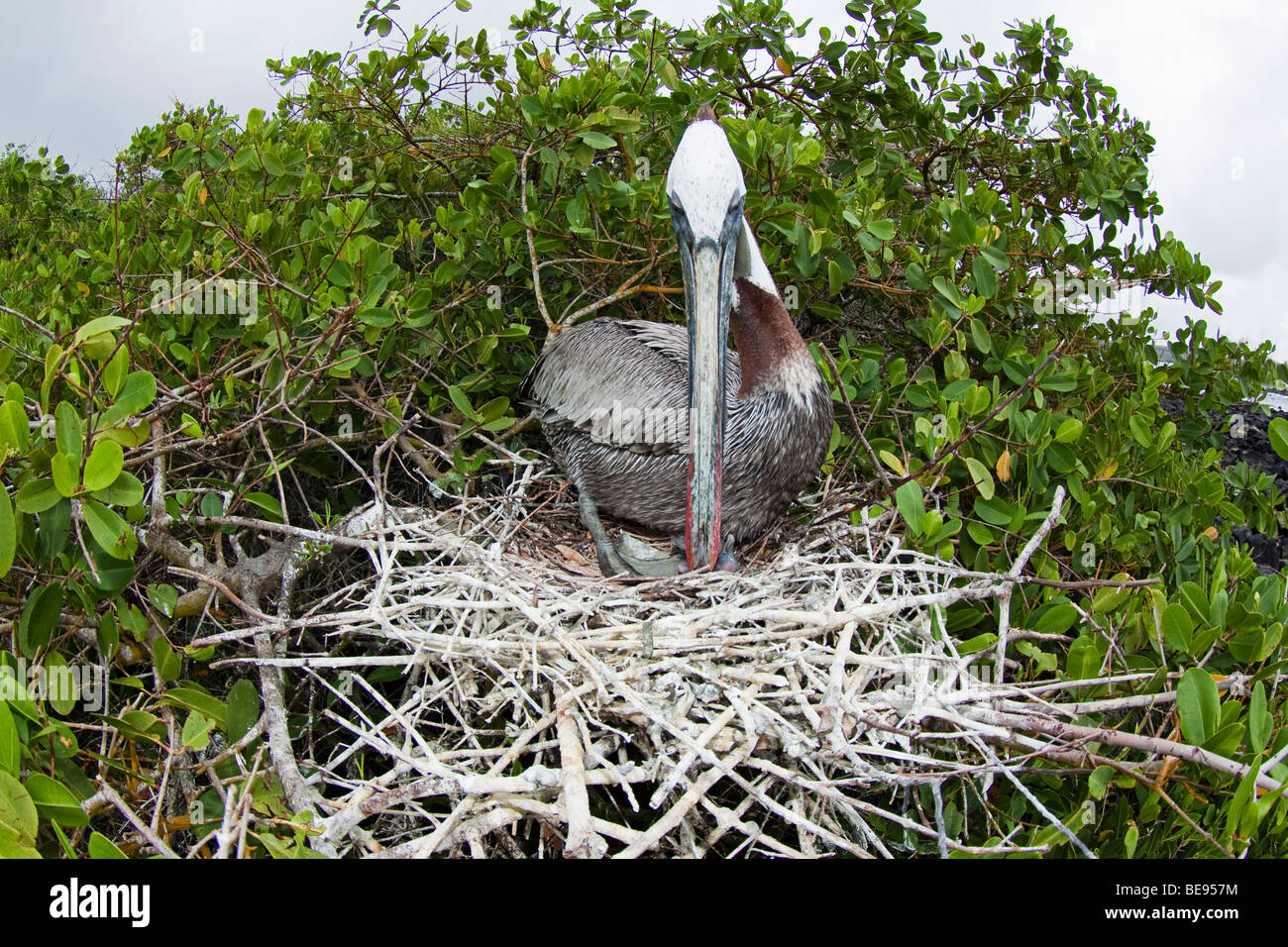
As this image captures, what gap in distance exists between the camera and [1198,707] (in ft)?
5.23

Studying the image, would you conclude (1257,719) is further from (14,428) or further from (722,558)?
(14,428)

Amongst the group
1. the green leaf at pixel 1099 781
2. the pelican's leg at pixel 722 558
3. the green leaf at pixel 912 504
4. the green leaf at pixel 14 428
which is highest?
the green leaf at pixel 14 428

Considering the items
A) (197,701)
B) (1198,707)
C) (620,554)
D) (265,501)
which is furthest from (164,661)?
(1198,707)

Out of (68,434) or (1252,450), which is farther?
(1252,450)

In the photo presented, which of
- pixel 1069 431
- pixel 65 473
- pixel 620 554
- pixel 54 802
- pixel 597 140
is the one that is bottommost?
pixel 54 802

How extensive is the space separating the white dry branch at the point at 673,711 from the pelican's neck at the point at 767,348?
55 cm

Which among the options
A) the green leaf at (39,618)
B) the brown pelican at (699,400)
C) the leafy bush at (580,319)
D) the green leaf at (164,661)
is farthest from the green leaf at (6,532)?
the brown pelican at (699,400)

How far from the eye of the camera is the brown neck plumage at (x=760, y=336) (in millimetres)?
2719

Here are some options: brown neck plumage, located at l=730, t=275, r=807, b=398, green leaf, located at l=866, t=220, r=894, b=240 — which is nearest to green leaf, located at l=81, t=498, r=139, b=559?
brown neck plumage, located at l=730, t=275, r=807, b=398

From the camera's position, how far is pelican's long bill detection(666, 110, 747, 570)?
7.86 feet

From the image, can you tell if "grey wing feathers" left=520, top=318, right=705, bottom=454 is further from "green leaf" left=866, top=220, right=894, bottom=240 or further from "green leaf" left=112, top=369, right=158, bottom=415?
"green leaf" left=112, top=369, right=158, bottom=415

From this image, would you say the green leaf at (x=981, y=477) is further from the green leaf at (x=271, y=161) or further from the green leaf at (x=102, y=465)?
the green leaf at (x=271, y=161)

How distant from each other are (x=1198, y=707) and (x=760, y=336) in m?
1.64

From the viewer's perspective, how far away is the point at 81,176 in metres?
4.98
